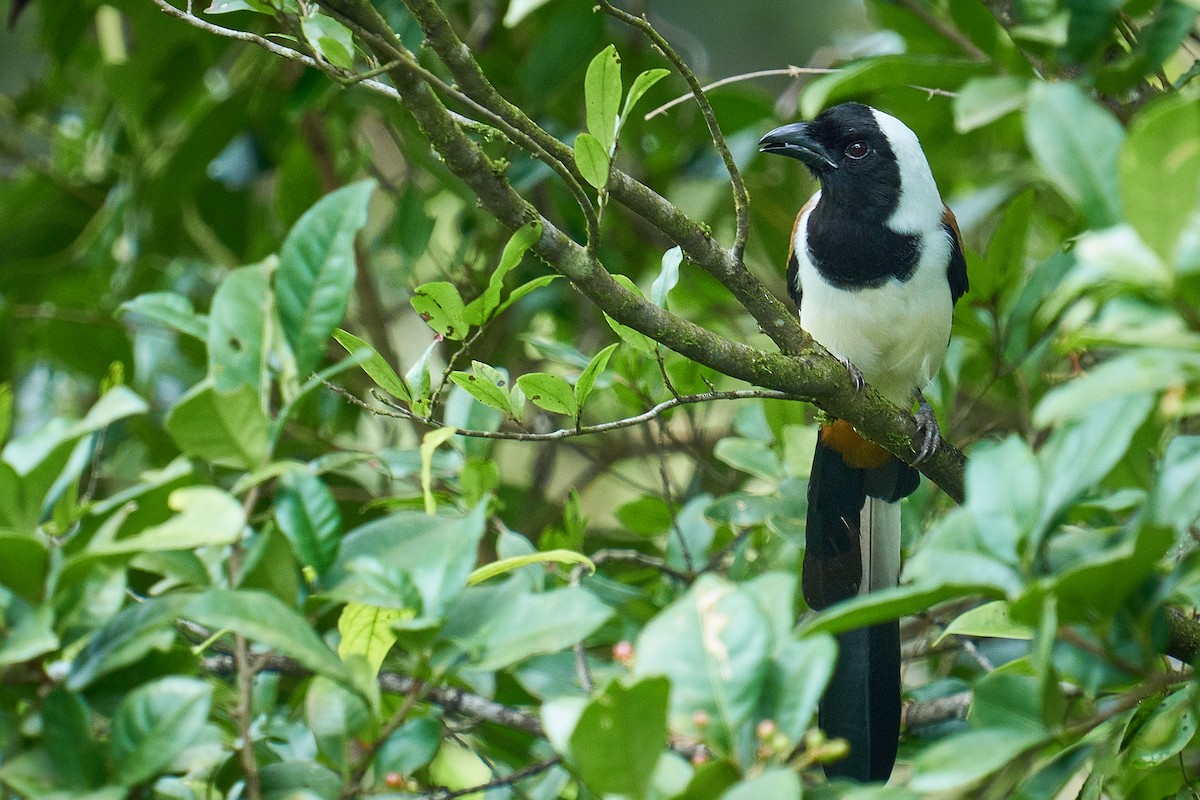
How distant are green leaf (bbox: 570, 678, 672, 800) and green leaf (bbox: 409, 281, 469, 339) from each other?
0.80m

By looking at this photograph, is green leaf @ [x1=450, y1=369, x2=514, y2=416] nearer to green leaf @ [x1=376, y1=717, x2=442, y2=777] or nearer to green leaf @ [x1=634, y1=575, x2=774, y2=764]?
green leaf @ [x1=376, y1=717, x2=442, y2=777]

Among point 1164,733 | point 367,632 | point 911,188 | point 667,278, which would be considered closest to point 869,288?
point 911,188

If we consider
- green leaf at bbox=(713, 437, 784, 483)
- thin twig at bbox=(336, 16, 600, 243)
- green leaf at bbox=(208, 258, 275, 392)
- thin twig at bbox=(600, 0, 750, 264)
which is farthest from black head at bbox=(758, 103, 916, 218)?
green leaf at bbox=(208, 258, 275, 392)

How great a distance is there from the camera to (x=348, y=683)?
1.13 meters

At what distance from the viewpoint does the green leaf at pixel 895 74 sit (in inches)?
92.8

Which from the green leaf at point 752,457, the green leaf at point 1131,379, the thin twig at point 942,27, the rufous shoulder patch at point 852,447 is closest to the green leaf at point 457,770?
the green leaf at point 752,457

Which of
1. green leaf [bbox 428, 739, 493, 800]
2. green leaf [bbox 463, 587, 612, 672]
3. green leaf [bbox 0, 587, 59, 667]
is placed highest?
green leaf [bbox 463, 587, 612, 672]

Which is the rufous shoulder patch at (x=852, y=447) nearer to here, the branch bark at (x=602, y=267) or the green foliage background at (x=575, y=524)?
the green foliage background at (x=575, y=524)

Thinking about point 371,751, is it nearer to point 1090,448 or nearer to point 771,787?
point 771,787

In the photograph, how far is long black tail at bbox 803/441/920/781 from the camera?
2.29 meters

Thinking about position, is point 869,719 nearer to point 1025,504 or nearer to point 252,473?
point 1025,504

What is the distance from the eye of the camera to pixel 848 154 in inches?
118

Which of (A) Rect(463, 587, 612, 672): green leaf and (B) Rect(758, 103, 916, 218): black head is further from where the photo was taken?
(B) Rect(758, 103, 916, 218): black head

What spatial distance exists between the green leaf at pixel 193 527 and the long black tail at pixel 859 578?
1.40m
